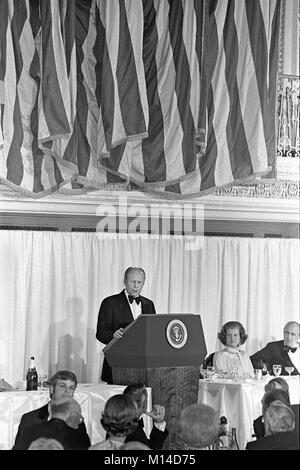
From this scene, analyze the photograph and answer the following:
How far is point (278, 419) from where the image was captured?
19.6 feet

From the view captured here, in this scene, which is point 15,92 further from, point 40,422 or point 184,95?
point 40,422

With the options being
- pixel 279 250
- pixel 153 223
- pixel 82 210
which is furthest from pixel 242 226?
pixel 82 210

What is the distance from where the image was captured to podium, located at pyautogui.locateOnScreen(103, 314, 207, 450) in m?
8.02

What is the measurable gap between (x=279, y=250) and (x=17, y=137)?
3.98m

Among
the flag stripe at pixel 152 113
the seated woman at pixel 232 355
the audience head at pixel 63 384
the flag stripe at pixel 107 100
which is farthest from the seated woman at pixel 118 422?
the flag stripe at pixel 152 113

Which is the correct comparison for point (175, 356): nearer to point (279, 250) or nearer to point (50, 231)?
point (50, 231)

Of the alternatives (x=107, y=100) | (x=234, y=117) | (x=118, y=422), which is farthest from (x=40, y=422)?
(x=234, y=117)

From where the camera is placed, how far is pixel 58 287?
35.6 ft

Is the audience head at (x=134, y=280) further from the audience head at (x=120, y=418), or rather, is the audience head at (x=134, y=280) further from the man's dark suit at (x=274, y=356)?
the audience head at (x=120, y=418)

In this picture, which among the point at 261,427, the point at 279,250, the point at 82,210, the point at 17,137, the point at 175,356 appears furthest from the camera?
the point at 279,250

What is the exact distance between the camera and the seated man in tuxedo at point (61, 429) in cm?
607

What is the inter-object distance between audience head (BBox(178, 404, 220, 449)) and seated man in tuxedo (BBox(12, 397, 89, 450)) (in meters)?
0.97

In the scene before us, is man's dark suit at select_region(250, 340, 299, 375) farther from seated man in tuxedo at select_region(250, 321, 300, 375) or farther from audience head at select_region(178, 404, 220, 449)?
audience head at select_region(178, 404, 220, 449)

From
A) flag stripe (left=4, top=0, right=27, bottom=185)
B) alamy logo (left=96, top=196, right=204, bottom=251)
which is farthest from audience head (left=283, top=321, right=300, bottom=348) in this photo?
flag stripe (left=4, top=0, right=27, bottom=185)
